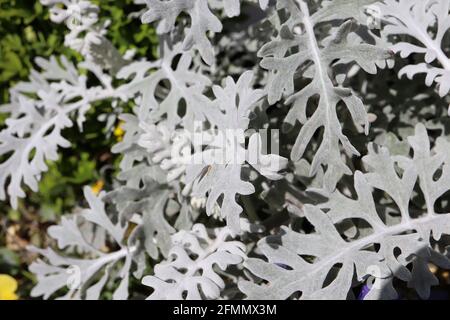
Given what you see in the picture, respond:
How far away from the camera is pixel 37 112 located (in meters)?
1.90

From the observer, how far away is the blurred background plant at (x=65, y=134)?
2115 millimetres

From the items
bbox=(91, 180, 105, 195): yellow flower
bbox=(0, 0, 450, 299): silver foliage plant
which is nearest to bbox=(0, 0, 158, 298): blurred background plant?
bbox=(91, 180, 105, 195): yellow flower

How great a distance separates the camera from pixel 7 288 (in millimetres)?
2066

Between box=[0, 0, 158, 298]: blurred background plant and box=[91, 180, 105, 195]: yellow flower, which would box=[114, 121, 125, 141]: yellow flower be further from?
box=[91, 180, 105, 195]: yellow flower

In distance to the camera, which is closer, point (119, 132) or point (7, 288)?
point (7, 288)

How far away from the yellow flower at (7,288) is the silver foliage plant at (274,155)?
7.3 inches

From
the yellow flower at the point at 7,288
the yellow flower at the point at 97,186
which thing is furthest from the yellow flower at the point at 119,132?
the yellow flower at the point at 7,288

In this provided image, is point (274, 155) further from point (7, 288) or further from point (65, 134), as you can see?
point (7, 288)

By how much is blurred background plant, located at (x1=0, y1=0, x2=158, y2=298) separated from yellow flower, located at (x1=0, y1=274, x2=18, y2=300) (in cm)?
8

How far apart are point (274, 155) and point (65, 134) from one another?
1.13 meters

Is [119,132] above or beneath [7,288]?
above

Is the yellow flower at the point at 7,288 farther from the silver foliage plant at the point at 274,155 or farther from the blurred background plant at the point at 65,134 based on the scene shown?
the silver foliage plant at the point at 274,155

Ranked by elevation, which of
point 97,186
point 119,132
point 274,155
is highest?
point 274,155

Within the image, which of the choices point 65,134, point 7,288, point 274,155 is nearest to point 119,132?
point 65,134
